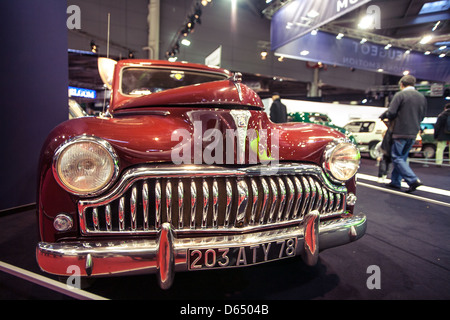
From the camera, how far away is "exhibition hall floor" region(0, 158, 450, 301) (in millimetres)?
1464

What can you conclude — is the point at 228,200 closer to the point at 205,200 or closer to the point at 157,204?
the point at 205,200

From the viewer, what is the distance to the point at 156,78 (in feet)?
7.75

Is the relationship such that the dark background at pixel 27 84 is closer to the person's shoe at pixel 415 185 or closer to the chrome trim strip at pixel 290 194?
the chrome trim strip at pixel 290 194

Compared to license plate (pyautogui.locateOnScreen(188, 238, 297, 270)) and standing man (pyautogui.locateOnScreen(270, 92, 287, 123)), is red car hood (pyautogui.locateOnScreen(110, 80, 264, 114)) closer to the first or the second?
license plate (pyautogui.locateOnScreen(188, 238, 297, 270))

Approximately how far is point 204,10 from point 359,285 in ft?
45.0

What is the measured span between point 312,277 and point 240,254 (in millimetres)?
759

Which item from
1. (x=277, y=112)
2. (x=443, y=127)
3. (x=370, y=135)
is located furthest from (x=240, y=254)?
(x=370, y=135)

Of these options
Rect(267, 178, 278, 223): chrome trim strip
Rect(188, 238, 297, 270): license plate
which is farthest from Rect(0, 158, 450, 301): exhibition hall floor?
Rect(267, 178, 278, 223): chrome trim strip

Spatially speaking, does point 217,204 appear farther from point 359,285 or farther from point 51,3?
point 51,3

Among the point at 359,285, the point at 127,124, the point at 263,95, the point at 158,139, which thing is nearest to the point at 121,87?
the point at 127,124

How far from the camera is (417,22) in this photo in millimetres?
9172

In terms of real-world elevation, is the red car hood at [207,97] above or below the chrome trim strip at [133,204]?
above

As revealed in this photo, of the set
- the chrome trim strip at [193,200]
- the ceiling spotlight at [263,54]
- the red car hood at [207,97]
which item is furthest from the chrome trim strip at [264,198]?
the ceiling spotlight at [263,54]

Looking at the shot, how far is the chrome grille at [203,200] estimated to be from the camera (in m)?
1.15
